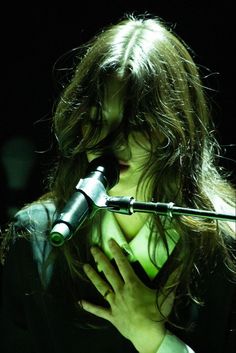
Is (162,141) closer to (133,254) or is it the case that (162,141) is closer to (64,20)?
(133,254)

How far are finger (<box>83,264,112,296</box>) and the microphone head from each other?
0.31 meters

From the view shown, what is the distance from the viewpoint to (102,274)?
4.23 ft

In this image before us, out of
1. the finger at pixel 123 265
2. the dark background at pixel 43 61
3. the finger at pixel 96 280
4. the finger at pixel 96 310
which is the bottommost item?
the finger at pixel 96 310

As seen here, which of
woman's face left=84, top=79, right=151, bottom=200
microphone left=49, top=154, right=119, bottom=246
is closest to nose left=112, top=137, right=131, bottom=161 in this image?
woman's face left=84, top=79, right=151, bottom=200

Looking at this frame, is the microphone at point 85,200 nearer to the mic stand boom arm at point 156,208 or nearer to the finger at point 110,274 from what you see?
the mic stand boom arm at point 156,208

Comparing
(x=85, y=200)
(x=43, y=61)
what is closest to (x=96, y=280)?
(x=85, y=200)

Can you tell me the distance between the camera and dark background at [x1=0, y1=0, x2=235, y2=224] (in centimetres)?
167

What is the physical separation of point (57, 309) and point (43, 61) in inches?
29.8

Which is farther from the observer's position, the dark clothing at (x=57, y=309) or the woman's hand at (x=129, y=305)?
the dark clothing at (x=57, y=309)

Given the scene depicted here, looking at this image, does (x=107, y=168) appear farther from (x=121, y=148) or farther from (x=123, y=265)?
(x=123, y=265)

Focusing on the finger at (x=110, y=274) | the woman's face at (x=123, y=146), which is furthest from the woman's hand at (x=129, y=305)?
the woman's face at (x=123, y=146)

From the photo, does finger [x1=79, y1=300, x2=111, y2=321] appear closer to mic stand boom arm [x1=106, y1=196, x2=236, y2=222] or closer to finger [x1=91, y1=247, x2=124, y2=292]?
finger [x1=91, y1=247, x2=124, y2=292]

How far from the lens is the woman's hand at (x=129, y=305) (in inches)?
46.6

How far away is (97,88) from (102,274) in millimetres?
424
